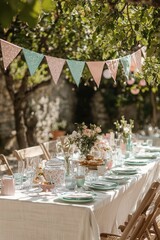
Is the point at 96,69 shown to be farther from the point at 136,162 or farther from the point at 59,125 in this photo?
the point at 59,125

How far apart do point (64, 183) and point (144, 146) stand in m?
2.66

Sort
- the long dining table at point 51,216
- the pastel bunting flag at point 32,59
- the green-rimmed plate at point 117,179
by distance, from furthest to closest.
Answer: the pastel bunting flag at point 32,59 → the green-rimmed plate at point 117,179 → the long dining table at point 51,216

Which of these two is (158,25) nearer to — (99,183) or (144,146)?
(99,183)

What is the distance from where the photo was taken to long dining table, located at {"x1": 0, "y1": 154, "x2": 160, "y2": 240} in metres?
3.24

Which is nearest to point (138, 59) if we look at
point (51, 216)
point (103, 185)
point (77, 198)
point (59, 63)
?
point (59, 63)

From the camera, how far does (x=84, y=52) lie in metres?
6.93

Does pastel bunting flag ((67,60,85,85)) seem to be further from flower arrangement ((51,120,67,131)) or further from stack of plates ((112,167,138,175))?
flower arrangement ((51,120,67,131))

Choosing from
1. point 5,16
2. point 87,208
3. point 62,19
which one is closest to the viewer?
point 5,16

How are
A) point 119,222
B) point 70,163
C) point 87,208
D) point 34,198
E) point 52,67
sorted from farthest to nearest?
point 52,67 → point 70,163 → point 119,222 → point 34,198 → point 87,208

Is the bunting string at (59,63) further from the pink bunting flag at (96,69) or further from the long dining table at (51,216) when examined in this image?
the long dining table at (51,216)

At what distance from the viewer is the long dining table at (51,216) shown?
3242mm

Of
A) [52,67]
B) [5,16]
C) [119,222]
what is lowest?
[119,222]

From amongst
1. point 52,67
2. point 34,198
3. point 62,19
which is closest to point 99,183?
point 34,198

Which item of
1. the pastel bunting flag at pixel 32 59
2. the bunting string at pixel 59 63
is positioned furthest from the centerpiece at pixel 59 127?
the pastel bunting flag at pixel 32 59
